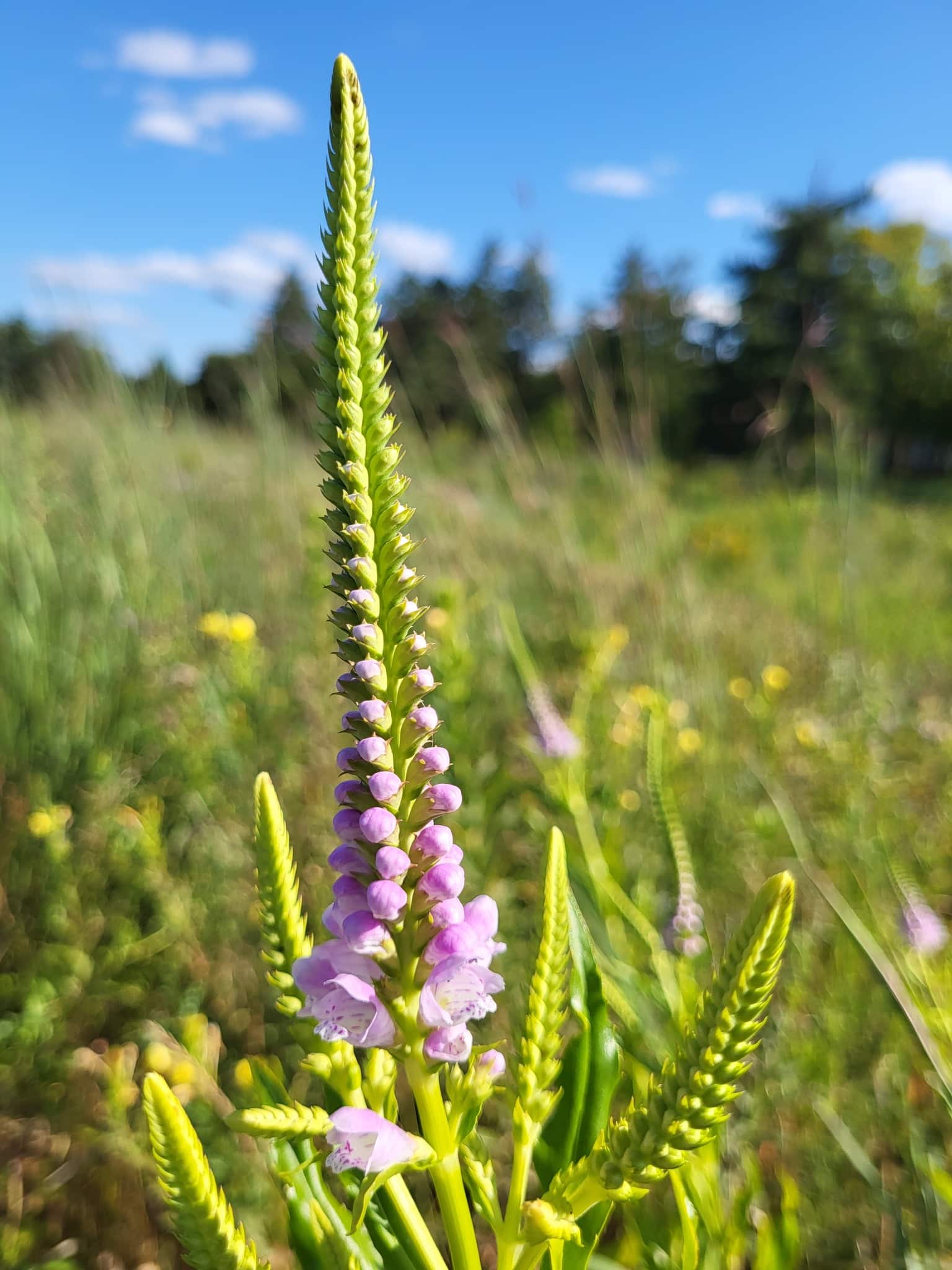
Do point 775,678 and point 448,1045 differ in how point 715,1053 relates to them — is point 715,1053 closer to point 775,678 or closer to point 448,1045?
point 448,1045

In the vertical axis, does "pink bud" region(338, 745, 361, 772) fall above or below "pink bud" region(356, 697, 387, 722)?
below

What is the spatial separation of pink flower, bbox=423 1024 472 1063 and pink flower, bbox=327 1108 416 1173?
56 millimetres

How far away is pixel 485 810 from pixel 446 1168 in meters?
1.59

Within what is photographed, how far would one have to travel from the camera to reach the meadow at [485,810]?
1.57m

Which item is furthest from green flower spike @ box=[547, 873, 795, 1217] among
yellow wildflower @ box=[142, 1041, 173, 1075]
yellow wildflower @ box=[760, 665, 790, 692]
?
yellow wildflower @ box=[760, 665, 790, 692]

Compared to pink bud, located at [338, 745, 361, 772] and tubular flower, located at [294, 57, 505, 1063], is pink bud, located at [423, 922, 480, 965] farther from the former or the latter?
pink bud, located at [338, 745, 361, 772]

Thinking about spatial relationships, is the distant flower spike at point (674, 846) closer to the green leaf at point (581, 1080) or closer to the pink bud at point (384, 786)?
the green leaf at point (581, 1080)

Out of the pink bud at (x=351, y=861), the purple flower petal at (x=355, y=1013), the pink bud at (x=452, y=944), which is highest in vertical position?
the pink bud at (x=351, y=861)

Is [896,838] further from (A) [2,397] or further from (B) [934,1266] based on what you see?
(A) [2,397]

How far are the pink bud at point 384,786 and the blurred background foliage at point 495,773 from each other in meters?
0.57

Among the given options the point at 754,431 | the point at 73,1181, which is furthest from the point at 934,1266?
the point at 754,431

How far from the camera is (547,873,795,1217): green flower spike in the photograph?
541 millimetres

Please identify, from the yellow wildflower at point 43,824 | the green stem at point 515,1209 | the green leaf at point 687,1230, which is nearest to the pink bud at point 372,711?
the green stem at point 515,1209

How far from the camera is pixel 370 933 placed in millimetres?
587
